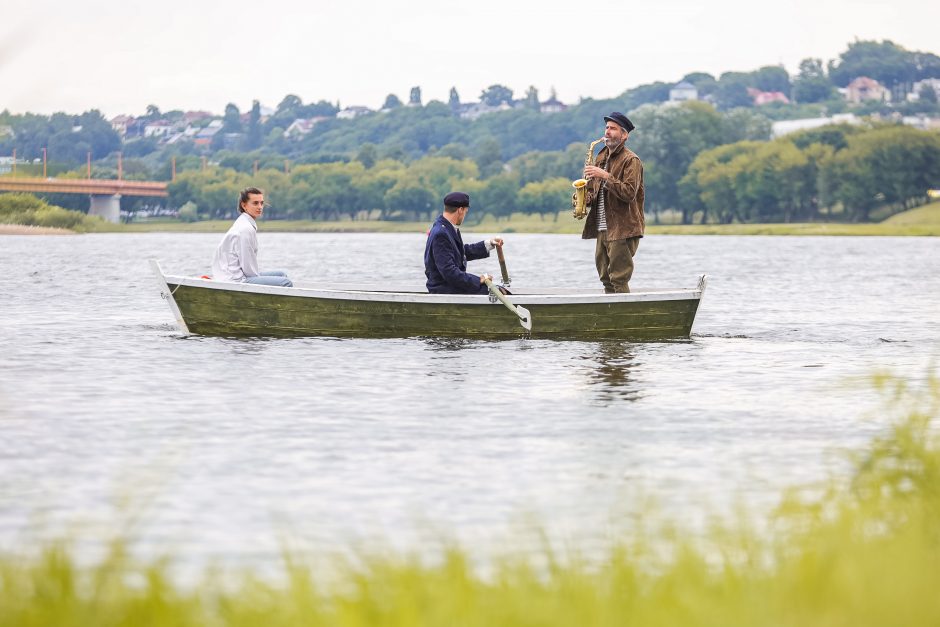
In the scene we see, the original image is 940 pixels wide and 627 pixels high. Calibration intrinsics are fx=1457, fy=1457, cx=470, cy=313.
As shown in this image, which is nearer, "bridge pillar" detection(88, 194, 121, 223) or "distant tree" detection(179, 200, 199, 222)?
"bridge pillar" detection(88, 194, 121, 223)

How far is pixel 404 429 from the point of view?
11062 millimetres

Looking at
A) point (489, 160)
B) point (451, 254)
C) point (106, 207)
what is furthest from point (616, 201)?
point (489, 160)

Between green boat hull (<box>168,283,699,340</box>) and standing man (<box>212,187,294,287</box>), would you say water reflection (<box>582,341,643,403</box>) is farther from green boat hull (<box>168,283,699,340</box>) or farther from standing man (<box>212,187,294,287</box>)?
standing man (<box>212,187,294,287</box>)

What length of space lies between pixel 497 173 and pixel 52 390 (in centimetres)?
17751

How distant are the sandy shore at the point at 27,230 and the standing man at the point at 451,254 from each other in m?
103

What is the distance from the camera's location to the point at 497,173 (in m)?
190

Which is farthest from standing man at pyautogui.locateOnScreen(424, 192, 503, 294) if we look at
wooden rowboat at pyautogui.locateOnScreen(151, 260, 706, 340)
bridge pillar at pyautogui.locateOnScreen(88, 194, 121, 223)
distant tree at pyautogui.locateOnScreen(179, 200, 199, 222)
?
distant tree at pyautogui.locateOnScreen(179, 200, 199, 222)

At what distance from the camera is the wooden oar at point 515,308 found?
16519 mm

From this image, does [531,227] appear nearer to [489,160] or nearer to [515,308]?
[489,160]

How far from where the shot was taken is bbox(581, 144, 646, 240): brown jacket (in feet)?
54.9

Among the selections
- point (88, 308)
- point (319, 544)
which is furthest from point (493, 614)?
point (88, 308)

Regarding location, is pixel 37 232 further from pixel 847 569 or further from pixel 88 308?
pixel 847 569

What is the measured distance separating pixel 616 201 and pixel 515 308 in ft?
5.70

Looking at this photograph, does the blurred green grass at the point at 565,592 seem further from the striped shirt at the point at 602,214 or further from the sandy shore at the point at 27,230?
the sandy shore at the point at 27,230
